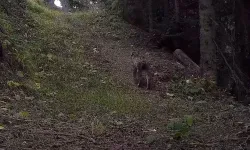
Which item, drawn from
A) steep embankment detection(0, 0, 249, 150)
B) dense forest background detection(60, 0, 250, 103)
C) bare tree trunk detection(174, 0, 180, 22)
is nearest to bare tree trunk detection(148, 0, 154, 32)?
dense forest background detection(60, 0, 250, 103)

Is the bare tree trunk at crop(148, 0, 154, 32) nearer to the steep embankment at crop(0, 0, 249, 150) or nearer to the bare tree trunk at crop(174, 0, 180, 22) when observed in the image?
the bare tree trunk at crop(174, 0, 180, 22)

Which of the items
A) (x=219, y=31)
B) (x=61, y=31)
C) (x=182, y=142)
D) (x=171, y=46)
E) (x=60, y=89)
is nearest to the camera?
(x=182, y=142)

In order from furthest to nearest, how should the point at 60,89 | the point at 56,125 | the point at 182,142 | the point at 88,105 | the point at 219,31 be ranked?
the point at 219,31, the point at 60,89, the point at 88,105, the point at 56,125, the point at 182,142

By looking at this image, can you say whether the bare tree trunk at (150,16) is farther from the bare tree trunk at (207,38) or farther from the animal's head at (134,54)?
the bare tree trunk at (207,38)

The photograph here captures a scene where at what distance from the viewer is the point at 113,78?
10.5 m

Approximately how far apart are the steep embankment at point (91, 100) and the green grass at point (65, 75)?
0.02m

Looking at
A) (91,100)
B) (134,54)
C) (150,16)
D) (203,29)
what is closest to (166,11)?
(150,16)

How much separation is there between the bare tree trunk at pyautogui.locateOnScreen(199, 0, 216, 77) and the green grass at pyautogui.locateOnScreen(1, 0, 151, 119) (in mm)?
2485

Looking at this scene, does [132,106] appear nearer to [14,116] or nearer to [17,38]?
[14,116]

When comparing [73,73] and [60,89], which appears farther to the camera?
[73,73]

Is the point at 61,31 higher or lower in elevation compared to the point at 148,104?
higher

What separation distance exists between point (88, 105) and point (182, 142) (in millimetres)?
2727

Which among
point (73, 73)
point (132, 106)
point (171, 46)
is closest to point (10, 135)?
point (132, 106)

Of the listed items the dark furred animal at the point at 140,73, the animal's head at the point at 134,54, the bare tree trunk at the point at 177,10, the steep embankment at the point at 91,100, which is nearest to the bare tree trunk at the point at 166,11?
the bare tree trunk at the point at 177,10
